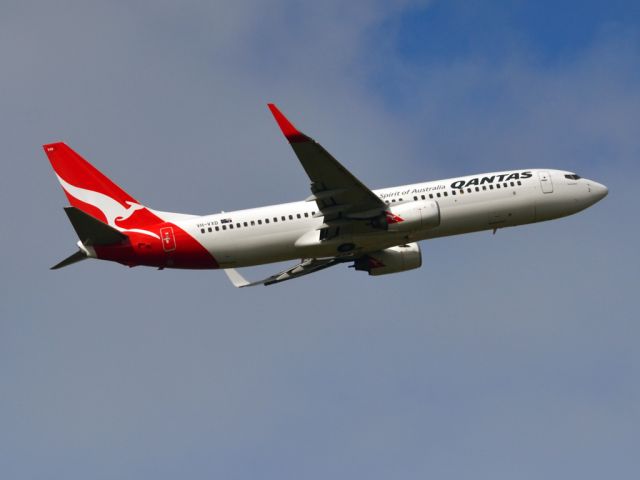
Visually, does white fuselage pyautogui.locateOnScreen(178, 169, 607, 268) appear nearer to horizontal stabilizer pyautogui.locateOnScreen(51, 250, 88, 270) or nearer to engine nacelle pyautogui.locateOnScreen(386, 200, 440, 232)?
engine nacelle pyautogui.locateOnScreen(386, 200, 440, 232)

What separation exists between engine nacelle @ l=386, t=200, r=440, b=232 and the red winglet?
809 centimetres

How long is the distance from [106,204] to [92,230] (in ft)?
16.8

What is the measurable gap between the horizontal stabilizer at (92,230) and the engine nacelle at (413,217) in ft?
47.4

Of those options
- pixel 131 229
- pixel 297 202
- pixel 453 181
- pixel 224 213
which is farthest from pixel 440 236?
pixel 131 229

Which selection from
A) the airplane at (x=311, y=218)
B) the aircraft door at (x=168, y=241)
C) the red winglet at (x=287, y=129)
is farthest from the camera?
the aircraft door at (x=168, y=241)

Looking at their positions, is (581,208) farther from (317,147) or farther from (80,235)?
(80,235)

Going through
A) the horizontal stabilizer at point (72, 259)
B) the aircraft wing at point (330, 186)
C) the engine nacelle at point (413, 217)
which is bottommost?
the horizontal stabilizer at point (72, 259)

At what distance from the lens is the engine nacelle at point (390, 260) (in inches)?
2591

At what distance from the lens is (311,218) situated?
60.5 meters

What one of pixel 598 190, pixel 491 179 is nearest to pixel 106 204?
pixel 491 179

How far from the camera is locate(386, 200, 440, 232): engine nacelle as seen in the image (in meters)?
59.5

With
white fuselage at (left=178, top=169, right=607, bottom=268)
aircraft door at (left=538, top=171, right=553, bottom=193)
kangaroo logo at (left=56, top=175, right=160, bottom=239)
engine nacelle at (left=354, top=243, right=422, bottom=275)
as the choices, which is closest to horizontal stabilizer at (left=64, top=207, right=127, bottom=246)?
kangaroo logo at (left=56, top=175, right=160, bottom=239)

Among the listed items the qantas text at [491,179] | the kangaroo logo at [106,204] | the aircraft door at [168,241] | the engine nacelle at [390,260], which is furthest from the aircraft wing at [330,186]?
the kangaroo logo at [106,204]

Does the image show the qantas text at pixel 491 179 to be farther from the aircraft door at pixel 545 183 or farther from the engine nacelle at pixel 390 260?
the engine nacelle at pixel 390 260
